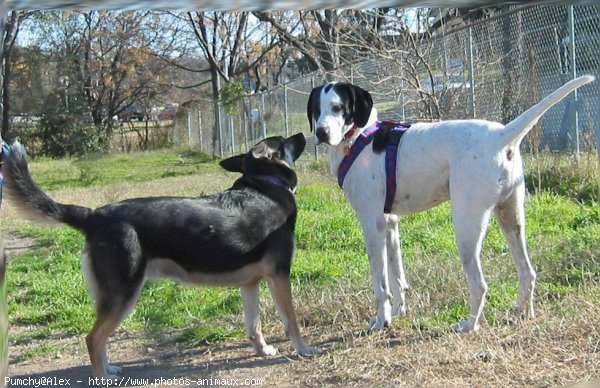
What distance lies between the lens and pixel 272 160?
5441 millimetres

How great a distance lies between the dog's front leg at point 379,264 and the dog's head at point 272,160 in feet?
2.10

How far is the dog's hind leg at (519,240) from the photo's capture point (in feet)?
16.4

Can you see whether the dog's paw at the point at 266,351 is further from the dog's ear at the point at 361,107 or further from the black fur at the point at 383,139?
the dog's ear at the point at 361,107

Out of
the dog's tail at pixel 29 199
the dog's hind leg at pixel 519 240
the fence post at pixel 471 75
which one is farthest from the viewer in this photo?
the fence post at pixel 471 75

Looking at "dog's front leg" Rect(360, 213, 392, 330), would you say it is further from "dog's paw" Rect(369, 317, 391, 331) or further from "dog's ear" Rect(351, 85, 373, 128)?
"dog's ear" Rect(351, 85, 373, 128)

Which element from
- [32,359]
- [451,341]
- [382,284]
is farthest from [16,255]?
[451,341]

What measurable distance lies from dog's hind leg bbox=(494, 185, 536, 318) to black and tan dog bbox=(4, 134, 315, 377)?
136cm

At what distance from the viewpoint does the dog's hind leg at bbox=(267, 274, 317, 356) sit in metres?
4.91

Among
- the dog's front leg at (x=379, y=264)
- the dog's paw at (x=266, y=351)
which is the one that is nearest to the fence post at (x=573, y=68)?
the dog's front leg at (x=379, y=264)

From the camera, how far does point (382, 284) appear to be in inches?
203

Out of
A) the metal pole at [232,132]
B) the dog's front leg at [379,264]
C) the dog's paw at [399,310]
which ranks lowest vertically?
the metal pole at [232,132]

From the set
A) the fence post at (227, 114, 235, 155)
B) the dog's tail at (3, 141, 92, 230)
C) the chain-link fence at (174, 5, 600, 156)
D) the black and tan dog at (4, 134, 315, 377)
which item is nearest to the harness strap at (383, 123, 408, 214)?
the black and tan dog at (4, 134, 315, 377)

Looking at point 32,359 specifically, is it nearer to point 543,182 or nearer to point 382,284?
point 382,284

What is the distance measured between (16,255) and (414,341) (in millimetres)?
6250
